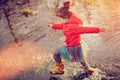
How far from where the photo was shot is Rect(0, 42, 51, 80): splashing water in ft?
20.6

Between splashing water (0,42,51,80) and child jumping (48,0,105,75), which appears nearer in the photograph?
child jumping (48,0,105,75)

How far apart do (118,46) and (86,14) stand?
2.46 m

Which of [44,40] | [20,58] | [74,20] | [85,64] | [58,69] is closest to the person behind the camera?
[74,20]

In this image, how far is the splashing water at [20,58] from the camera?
6.27 metres

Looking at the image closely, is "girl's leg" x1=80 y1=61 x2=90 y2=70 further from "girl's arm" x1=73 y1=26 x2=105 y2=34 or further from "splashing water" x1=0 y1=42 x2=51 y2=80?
"splashing water" x1=0 y1=42 x2=51 y2=80

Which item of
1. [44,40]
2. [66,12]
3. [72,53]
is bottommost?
[44,40]

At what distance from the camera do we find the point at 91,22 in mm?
8086

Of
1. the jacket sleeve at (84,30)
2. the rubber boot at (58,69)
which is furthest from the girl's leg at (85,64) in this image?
the jacket sleeve at (84,30)

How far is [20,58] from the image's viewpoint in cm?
670

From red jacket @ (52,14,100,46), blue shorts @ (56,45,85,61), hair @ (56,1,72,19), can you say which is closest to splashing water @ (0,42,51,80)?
blue shorts @ (56,45,85,61)

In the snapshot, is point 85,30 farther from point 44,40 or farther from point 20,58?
point 44,40

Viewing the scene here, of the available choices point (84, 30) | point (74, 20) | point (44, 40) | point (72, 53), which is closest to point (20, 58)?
point (44, 40)

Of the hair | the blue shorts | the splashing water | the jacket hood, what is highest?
the hair

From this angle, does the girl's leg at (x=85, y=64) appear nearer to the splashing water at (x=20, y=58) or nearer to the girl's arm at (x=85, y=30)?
the girl's arm at (x=85, y=30)
